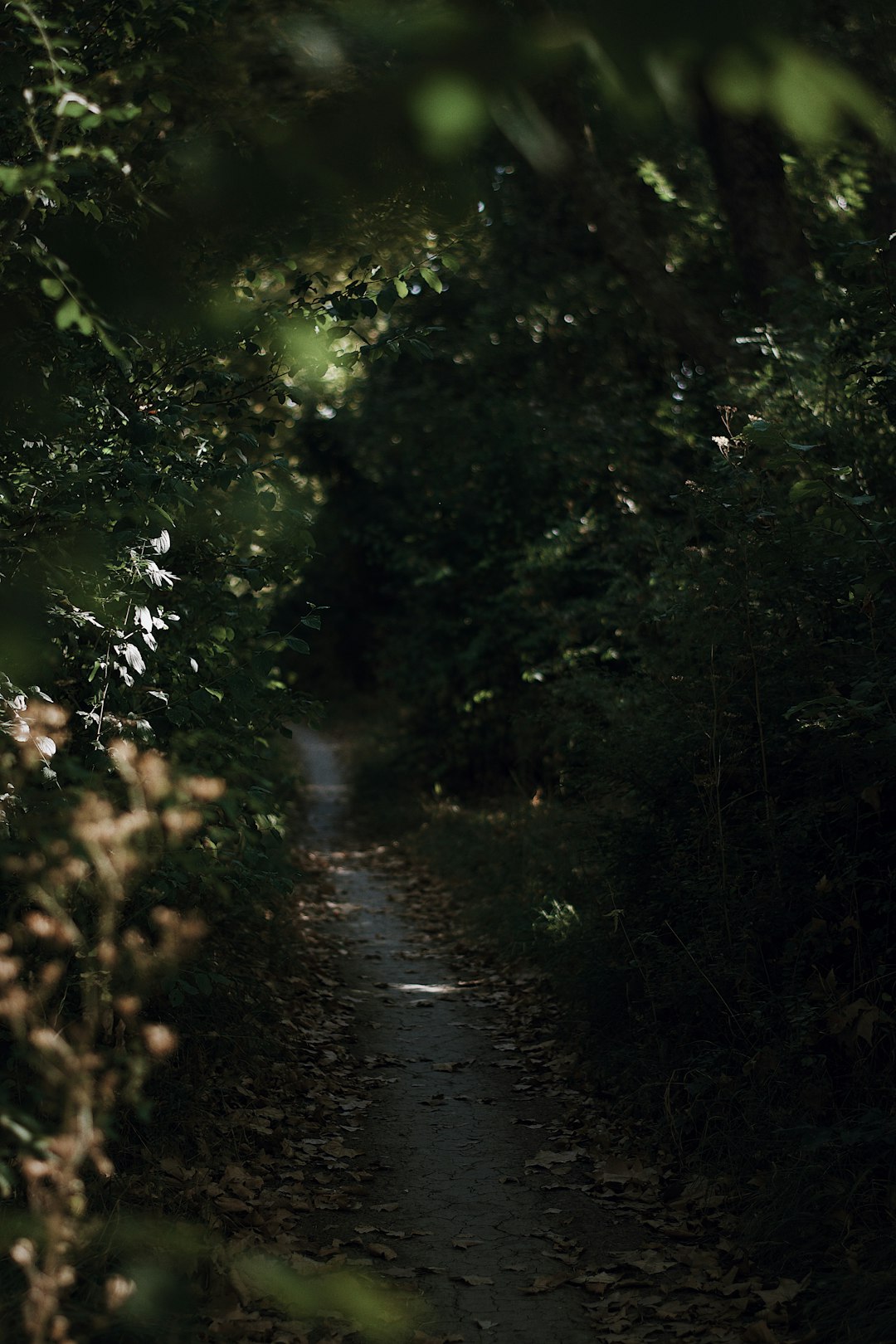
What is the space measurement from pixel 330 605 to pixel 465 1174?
10.4 ft

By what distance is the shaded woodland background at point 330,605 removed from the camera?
1.99 m

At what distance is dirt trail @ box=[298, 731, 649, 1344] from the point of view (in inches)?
179

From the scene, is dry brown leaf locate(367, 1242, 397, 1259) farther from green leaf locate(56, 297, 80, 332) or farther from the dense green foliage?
green leaf locate(56, 297, 80, 332)

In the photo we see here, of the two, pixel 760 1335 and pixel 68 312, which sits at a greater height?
pixel 68 312

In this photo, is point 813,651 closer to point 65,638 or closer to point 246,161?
point 65,638

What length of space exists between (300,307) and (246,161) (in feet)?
11.0

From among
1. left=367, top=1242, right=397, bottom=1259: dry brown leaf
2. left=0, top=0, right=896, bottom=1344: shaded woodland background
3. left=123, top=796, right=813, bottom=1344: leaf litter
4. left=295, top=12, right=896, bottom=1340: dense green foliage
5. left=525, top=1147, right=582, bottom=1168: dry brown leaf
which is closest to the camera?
left=0, top=0, right=896, bottom=1344: shaded woodland background

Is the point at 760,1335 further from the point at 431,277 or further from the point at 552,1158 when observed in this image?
the point at 431,277

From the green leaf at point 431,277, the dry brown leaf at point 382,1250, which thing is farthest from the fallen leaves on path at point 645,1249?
the green leaf at point 431,277

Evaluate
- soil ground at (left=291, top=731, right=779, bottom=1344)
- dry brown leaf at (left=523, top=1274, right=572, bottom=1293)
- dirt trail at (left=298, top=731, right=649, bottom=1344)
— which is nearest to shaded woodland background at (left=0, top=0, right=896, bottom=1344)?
soil ground at (left=291, top=731, right=779, bottom=1344)

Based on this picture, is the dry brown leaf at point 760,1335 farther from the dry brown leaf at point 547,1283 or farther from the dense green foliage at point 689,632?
the dry brown leaf at point 547,1283

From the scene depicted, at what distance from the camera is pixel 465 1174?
577cm

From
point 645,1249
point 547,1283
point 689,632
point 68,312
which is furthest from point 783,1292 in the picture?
point 68,312

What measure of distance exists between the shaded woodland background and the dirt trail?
63 cm
